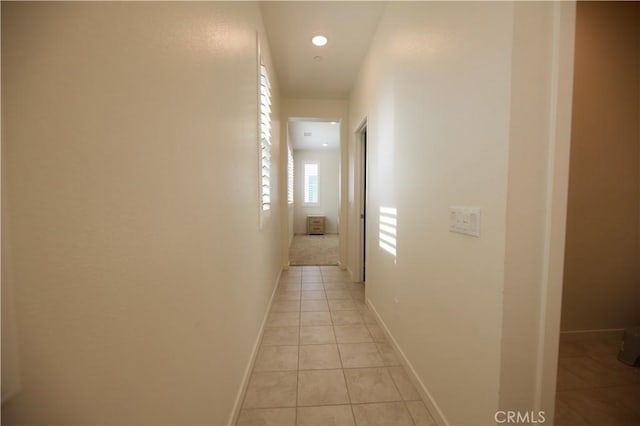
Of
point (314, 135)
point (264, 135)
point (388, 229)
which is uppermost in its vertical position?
point (314, 135)

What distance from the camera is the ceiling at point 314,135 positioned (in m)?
5.47

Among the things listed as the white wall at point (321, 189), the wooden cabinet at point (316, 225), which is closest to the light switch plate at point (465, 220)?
the wooden cabinet at point (316, 225)

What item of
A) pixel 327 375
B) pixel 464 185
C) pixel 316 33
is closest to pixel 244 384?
pixel 327 375

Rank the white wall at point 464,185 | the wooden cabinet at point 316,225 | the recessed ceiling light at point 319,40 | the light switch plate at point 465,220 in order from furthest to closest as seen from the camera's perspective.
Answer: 1. the wooden cabinet at point 316,225
2. the recessed ceiling light at point 319,40
3. the light switch plate at point 465,220
4. the white wall at point 464,185

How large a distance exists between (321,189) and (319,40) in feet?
19.1

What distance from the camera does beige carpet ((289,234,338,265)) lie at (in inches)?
187

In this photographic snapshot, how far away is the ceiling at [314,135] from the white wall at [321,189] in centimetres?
28

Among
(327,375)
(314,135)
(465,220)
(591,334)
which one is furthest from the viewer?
(314,135)

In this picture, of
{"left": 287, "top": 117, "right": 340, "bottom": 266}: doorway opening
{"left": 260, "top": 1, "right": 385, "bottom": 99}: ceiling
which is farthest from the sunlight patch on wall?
{"left": 287, "top": 117, "right": 340, "bottom": 266}: doorway opening

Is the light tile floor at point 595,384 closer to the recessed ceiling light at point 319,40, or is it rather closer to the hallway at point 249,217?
the hallway at point 249,217

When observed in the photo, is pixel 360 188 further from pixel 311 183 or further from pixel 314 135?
pixel 311 183

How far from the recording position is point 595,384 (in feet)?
5.10

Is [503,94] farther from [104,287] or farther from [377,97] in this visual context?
[377,97]

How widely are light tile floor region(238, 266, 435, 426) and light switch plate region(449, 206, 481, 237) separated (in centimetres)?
109
